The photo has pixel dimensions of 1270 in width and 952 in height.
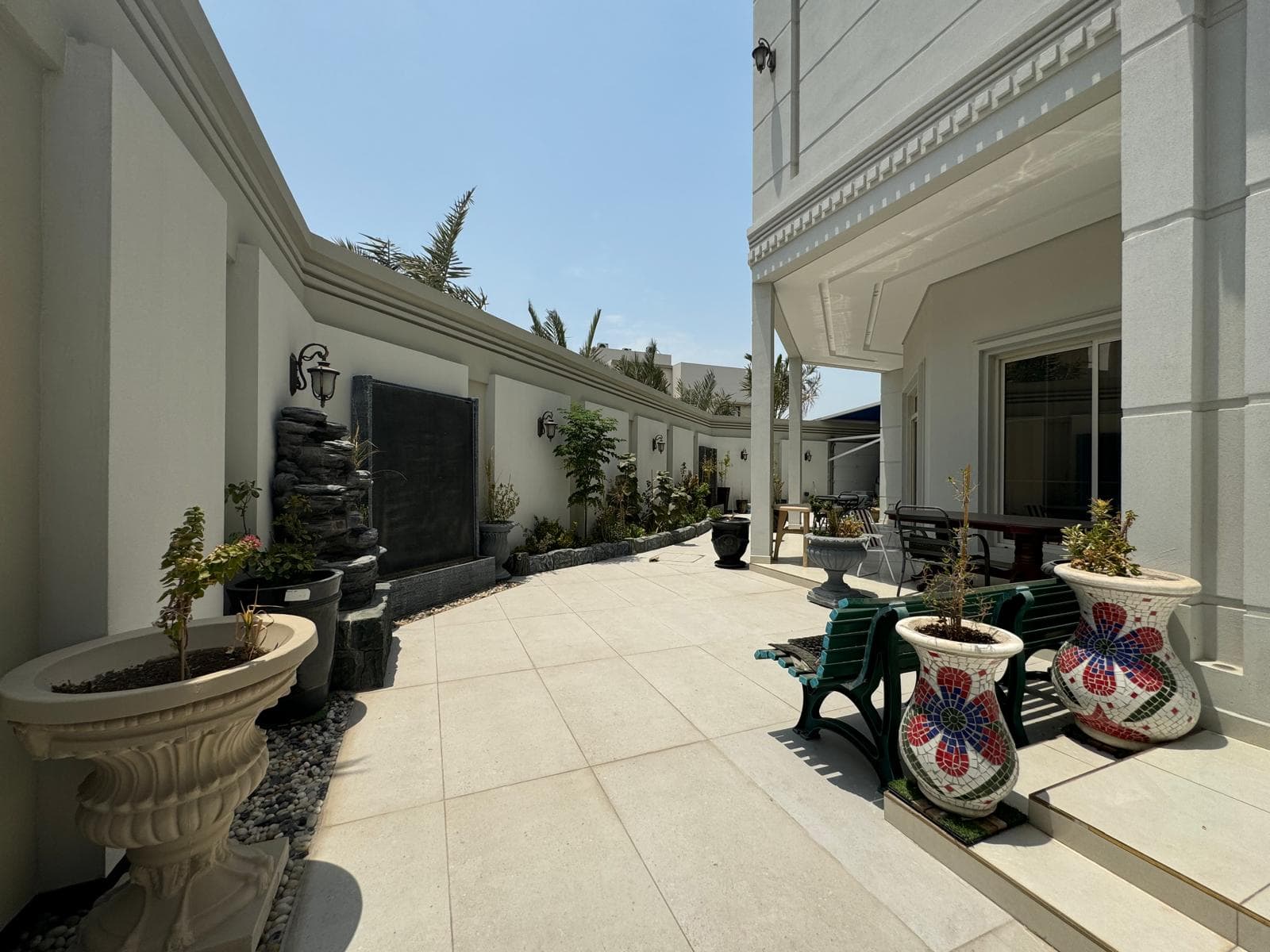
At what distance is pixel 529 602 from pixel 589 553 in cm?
264

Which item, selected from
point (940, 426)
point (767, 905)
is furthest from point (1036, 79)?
point (767, 905)

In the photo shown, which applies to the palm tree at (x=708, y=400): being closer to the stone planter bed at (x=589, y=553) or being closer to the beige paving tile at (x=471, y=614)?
the stone planter bed at (x=589, y=553)

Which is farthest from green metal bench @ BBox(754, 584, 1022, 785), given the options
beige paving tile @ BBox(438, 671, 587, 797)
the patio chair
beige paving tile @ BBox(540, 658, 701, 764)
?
the patio chair

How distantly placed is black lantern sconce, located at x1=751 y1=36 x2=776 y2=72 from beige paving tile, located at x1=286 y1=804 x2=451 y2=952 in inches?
334

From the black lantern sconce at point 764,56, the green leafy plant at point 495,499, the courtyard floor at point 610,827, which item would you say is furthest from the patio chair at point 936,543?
the black lantern sconce at point 764,56

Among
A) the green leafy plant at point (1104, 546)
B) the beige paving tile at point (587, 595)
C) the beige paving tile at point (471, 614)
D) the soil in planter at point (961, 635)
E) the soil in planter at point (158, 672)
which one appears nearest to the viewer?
the soil in planter at point (158, 672)

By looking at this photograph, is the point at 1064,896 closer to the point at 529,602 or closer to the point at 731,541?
the point at 529,602

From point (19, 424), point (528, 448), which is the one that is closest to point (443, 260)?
point (528, 448)

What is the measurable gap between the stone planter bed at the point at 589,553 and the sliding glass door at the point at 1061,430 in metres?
5.52

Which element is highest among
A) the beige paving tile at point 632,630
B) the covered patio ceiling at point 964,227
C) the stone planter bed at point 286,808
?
the covered patio ceiling at point 964,227

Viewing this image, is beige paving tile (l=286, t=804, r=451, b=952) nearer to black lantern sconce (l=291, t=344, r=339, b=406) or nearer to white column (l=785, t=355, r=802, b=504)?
black lantern sconce (l=291, t=344, r=339, b=406)

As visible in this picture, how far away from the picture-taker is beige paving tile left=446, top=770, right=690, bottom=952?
1.68 metres

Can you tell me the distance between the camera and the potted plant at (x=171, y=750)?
1372 mm

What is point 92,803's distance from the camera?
148cm
